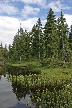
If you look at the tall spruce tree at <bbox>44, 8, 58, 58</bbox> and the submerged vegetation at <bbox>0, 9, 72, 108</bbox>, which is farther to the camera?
the tall spruce tree at <bbox>44, 8, 58, 58</bbox>

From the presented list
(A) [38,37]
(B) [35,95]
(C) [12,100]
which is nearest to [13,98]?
(C) [12,100]

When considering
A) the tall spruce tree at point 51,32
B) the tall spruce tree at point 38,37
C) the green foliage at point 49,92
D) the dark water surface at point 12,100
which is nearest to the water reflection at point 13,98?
the dark water surface at point 12,100

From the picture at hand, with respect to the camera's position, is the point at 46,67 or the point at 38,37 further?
the point at 38,37

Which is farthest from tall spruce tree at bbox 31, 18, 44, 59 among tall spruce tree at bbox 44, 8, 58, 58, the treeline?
tall spruce tree at bbox 44, 8, 58, 58

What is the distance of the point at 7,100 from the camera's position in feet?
58.9

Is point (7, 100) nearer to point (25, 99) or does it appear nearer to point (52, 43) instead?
point (25, 99)

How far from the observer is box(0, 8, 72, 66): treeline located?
54719mm

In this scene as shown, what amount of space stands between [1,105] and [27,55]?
60440mm

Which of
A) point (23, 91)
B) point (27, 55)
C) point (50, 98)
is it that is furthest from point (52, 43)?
point (50, 98)

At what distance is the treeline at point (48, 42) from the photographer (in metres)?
54.7

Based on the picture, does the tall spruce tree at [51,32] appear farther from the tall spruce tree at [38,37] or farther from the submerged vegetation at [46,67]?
the tall spruce tree at [38,37]

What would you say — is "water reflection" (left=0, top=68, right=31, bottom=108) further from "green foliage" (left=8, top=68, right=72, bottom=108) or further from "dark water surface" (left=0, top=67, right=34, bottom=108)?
"green foliage" (left=8, top=68, right=72, bottom=108)

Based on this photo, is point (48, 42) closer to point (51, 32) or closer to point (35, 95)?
point (51, 32)

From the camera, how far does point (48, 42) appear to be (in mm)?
55750
